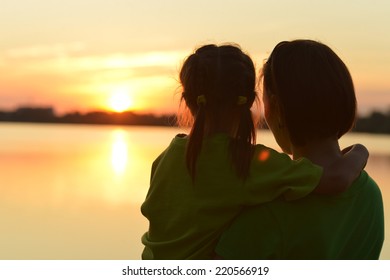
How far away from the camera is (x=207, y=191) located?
1.56 meters

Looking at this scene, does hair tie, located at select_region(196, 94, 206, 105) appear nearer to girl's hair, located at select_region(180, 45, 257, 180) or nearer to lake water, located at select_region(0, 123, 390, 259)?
girl's hair, located at select_region(180, 45, 257, 180)

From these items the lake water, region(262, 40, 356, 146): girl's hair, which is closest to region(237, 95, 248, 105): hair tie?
region(262, 40, 356, 146): girl's hair

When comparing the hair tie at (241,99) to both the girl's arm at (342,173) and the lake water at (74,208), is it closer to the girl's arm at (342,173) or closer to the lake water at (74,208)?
the girl's arm at (342,173)

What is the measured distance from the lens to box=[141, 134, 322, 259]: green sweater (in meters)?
1.50

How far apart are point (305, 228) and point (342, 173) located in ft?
0.50

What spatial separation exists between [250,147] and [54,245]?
356 cm

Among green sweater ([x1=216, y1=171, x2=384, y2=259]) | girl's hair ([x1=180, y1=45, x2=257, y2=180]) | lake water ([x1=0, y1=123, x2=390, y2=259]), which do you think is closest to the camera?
green sweater ([x1=216, y1=171, x2=384, y2=259])

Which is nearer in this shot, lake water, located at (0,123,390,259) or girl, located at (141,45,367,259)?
girl, located at (141,45,367,259)

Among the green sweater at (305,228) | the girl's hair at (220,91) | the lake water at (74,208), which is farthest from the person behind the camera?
the lake water at (74,208)

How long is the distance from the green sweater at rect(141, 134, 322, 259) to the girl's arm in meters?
0.02

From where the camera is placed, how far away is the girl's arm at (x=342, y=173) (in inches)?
58.6

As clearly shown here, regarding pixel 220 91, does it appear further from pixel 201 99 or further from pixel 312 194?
pixel 312 194

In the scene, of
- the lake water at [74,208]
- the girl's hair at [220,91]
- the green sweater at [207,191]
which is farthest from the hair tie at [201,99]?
the lake water at [74,208]

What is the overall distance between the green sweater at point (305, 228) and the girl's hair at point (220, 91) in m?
0.19
